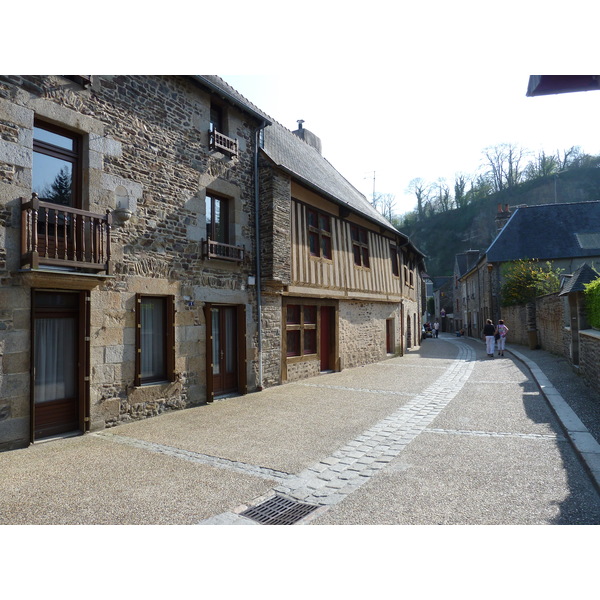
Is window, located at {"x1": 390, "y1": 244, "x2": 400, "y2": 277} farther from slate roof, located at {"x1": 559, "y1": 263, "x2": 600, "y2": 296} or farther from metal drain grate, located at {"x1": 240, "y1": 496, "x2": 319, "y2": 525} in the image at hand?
metal drain grate, located at {"x1": 240, "y1": 496, "x2": 319, "y2": 525}

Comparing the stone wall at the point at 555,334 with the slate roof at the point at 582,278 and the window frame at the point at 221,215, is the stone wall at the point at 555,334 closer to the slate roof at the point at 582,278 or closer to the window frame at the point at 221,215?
the slate roof at the point at 582,278

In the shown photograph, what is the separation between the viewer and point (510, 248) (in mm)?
23250

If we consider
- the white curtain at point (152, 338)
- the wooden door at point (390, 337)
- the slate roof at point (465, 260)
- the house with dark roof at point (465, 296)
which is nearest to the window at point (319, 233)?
the white curtain at point (152, 338)

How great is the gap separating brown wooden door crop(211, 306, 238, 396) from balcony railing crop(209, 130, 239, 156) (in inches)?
122

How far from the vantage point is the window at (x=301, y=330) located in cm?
1025

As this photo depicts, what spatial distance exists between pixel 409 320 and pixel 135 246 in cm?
1609

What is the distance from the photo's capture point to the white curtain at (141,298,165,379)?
6787 mm

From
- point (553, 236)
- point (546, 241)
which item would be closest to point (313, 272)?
point (546, 241)

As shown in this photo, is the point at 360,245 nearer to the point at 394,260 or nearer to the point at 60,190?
the point at 394,260

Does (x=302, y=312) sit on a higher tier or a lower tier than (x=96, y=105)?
lower

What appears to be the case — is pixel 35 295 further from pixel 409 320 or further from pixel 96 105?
pixel 409 320

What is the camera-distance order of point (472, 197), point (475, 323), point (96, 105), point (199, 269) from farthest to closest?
point (472, 197) < point (475, 323) < point (199, 269) < point (96, 105)

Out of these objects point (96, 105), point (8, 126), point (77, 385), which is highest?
point (96, 105)

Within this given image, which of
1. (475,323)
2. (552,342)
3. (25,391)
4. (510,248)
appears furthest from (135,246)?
(475,323)
